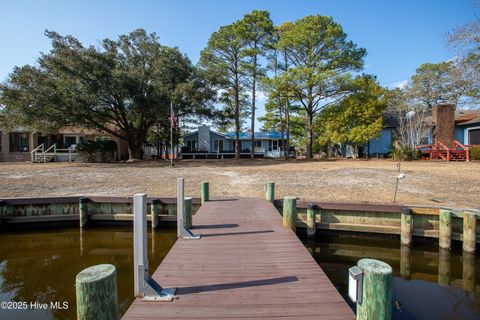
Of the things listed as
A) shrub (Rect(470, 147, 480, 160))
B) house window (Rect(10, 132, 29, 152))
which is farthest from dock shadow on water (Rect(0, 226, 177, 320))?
house window (Rect(10, 132, 29, 152))

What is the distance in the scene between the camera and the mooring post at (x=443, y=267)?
534 centimetres

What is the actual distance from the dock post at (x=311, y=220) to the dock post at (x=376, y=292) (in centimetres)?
498

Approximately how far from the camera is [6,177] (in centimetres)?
1320

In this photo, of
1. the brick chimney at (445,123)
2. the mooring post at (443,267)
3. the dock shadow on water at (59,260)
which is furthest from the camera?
the brick chimney at (445,123)

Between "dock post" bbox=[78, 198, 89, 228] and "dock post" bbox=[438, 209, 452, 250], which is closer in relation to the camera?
"dock post" bbox=[438, 209, 452, 250]

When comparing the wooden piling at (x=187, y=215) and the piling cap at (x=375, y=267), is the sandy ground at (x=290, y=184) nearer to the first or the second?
the wooden piling at (x=187, y=215)

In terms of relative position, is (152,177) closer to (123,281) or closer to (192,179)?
(192,179)

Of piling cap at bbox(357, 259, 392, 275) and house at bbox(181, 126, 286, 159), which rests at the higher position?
house at bbox(181, 126, 286, 159)

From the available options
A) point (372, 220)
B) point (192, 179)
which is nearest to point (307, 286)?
point (372, 220)

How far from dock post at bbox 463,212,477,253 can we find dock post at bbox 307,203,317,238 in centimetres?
337

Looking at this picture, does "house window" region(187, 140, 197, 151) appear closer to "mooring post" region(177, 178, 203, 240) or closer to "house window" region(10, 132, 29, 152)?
"house window" region(10, 132, 29, 152)

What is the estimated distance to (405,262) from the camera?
616 centimetres

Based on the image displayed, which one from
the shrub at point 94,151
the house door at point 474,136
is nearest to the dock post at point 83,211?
the shrub at point 94,151

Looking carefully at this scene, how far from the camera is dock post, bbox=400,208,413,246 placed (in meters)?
6.74
